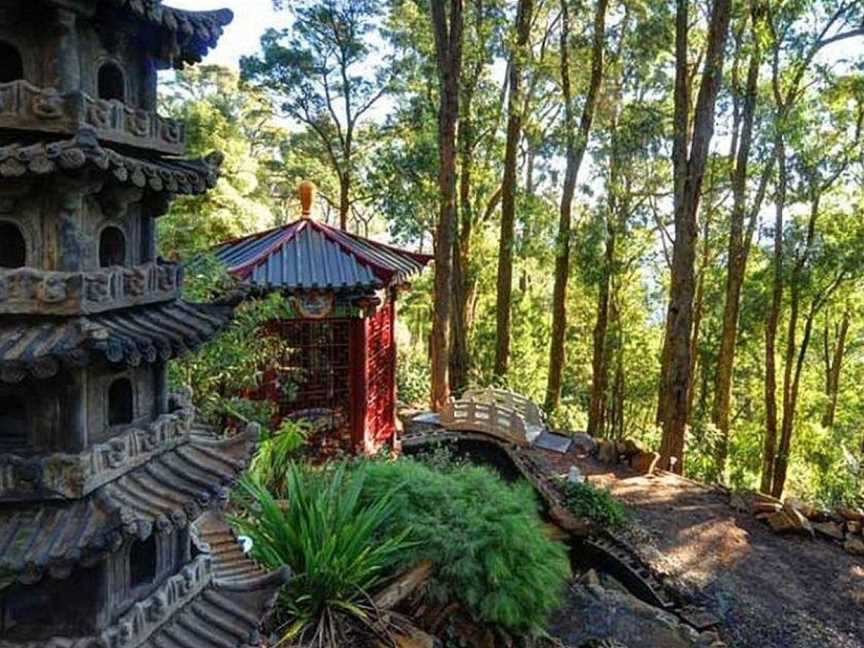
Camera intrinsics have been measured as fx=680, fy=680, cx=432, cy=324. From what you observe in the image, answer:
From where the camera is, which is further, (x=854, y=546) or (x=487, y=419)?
(x=487, y=419)

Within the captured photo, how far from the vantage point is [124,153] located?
320cm

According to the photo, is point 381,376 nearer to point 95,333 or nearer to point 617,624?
point 617,624

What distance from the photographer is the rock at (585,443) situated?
12.4 m

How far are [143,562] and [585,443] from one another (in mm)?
10088

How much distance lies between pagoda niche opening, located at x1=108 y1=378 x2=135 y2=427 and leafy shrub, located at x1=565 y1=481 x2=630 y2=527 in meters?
6.98

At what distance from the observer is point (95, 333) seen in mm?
2686

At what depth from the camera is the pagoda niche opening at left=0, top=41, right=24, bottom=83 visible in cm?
295

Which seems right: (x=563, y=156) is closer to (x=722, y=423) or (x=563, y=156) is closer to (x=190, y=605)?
(x=722, y=423)

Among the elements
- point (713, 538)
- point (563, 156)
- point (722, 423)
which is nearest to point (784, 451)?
point (722, 423)

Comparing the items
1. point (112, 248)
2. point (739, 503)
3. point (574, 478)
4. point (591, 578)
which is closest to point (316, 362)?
point (574, 478)

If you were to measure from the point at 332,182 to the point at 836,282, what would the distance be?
16.1 meters

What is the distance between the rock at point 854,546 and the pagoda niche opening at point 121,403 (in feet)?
31.7

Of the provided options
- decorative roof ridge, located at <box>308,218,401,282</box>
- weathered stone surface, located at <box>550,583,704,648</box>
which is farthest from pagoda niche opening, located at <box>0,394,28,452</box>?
decorative roof ridge, located at <box>308,218,401,282</box>

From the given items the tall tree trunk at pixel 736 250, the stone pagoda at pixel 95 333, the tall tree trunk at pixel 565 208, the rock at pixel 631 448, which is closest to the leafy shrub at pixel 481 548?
the stone pagoda at pixel 95 333
